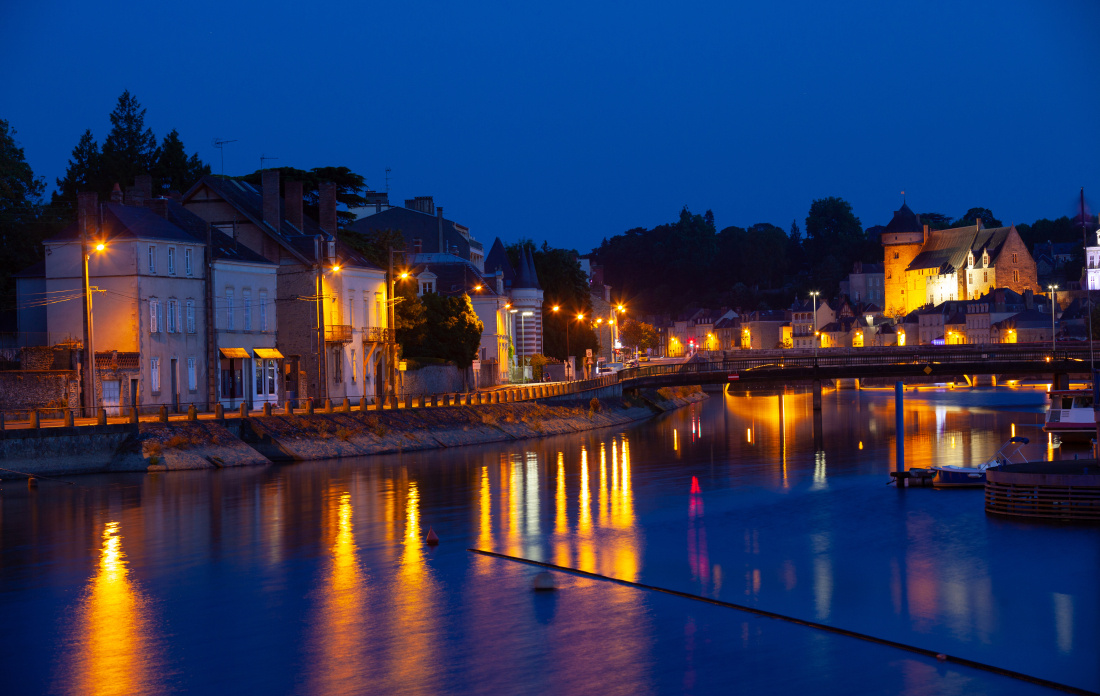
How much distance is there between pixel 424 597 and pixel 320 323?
33.8 meters

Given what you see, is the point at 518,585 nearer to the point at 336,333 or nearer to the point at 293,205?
the point at 336,333

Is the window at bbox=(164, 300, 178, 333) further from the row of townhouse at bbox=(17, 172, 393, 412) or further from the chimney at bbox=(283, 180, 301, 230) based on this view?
the chimney at bbox=(283, 180, 301, 230)

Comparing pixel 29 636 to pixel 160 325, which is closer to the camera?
pixel 29 636

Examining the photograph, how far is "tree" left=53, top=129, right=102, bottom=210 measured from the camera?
8631cm

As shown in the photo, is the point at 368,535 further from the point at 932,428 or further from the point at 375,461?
the point at 932,428

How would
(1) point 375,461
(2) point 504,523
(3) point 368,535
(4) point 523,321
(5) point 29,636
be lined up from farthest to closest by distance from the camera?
(4) point 523,321 < (1) point 375,461 < (2) point 504,523 < (3) point 368,535 < (5) point 29,636

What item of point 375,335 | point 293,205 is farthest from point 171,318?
point 375,335

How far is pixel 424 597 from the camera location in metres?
25.5

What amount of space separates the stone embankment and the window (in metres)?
6.50

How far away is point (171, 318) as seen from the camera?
54.9 m

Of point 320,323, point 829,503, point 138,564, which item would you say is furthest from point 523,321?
point 138,564

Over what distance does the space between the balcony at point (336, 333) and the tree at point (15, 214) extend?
17060 millimetres

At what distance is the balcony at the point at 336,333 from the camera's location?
208 feet

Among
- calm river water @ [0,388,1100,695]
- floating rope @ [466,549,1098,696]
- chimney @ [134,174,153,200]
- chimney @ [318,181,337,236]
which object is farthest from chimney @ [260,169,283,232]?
floating rope @ [466,549,1098,696]
